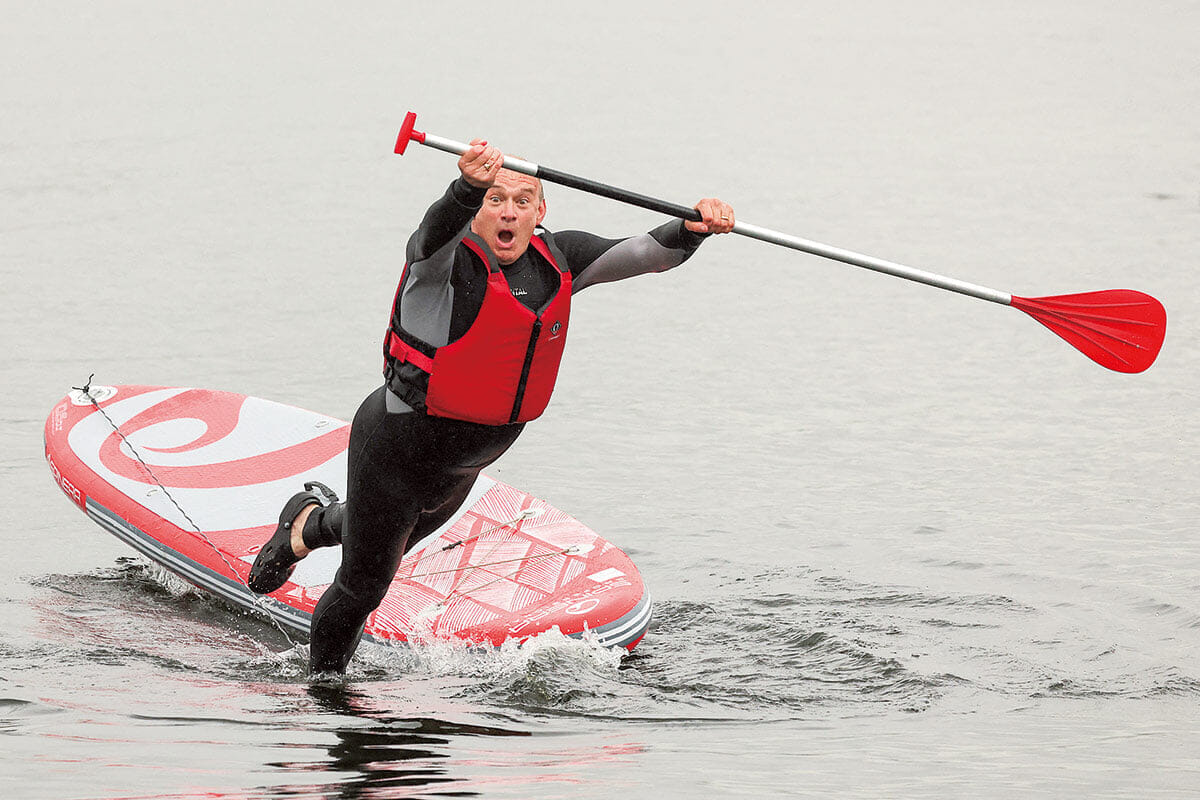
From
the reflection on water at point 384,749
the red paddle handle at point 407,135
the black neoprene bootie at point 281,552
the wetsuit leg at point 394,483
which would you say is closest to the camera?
the reflection on water at point 384,749

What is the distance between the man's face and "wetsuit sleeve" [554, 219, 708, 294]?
0.57ft

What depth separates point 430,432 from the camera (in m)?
4.35

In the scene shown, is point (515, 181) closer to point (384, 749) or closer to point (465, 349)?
point (465, 349)

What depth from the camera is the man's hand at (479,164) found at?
3.83m

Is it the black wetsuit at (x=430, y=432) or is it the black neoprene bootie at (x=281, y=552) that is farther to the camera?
the black neoprene bootie at (x=281, y=552)

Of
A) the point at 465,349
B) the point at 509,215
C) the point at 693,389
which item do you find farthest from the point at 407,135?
the point at 693,389

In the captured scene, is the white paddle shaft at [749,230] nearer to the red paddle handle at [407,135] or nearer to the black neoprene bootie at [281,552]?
the red paddle handle at [407,135]

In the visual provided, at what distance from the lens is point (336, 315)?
408 inches

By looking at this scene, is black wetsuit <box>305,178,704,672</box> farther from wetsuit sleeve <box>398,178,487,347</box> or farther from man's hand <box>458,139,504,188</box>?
man's hand <box>458,139,504,188</box>

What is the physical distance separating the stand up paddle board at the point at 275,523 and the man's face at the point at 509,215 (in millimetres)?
1519

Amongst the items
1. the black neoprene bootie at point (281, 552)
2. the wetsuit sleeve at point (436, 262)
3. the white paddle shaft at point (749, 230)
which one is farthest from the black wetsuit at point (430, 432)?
the black neoprene bootie at point (281, 552)

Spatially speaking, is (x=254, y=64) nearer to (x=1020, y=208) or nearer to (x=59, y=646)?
(x=1020, y=208)

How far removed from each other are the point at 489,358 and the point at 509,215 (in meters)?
0.37

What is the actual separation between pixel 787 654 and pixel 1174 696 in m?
1.18
